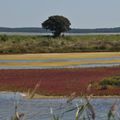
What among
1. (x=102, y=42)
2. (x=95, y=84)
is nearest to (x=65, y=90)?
(x=95, y=84)

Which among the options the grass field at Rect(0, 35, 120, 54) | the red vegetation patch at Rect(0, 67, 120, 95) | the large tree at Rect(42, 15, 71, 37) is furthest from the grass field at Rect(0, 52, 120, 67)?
the large tree at Rect(42, 15, 71, 37)

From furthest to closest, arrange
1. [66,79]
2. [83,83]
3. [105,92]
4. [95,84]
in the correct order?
[66,79] → [83,83] → [95,84] → [105,92]

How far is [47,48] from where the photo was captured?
70.7m

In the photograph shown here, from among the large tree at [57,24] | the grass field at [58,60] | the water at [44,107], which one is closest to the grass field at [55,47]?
the grass field at [58,60]

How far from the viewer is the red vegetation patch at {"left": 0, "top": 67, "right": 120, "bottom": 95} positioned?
25.3 meters

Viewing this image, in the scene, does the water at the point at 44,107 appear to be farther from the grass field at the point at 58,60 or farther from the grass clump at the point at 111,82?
the grass field at the point at 58,60

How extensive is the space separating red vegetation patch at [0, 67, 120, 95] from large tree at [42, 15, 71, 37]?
59.0 m

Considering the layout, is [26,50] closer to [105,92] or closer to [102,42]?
[102,42]

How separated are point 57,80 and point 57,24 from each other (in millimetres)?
66139

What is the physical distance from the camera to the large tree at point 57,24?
316 ft

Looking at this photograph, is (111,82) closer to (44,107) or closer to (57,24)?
(44,107)

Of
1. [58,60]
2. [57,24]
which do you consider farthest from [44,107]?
[57,24]

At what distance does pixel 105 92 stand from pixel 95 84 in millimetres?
2464

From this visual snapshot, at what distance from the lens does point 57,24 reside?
316ft
